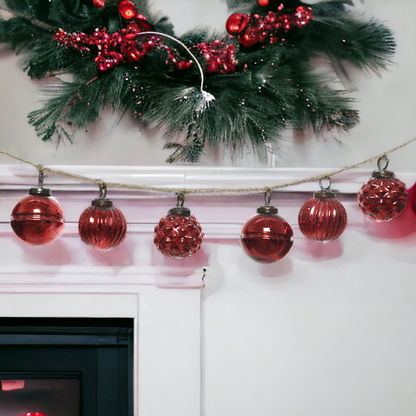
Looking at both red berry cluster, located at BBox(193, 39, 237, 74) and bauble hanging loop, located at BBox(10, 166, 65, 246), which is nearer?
bauble hanging loop, located at BBox(10, 166, 65, 246)

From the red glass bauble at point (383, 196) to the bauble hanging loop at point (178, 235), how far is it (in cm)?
37

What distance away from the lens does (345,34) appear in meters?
0.87

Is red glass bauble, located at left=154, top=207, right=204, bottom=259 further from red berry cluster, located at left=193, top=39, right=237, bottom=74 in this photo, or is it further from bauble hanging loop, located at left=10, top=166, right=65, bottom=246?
red berry cluster, located at left=193, top=39, right=237, bottom=74

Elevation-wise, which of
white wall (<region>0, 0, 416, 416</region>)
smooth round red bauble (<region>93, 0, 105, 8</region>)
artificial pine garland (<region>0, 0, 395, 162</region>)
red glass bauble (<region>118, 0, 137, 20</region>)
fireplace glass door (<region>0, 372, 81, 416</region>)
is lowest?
fireplace glass door (<region>0, 372, 81, 416</region>)

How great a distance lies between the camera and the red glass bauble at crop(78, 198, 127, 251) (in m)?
0.76

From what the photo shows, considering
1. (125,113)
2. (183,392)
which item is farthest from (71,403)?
(125,113)

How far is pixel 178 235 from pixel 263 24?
53 centimetres

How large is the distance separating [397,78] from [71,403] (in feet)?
3.84

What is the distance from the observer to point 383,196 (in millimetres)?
765

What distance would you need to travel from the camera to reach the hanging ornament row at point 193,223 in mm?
755

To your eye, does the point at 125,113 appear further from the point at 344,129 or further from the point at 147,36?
the point at 344,129

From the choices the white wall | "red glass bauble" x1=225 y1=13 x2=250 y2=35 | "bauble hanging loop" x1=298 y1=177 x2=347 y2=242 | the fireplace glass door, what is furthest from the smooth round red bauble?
the fireplace glass door

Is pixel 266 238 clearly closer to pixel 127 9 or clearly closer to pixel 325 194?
pixel 325 194

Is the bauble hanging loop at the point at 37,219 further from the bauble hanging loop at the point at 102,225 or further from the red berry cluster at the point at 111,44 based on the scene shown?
the red berry cluster at the point at 111,44
